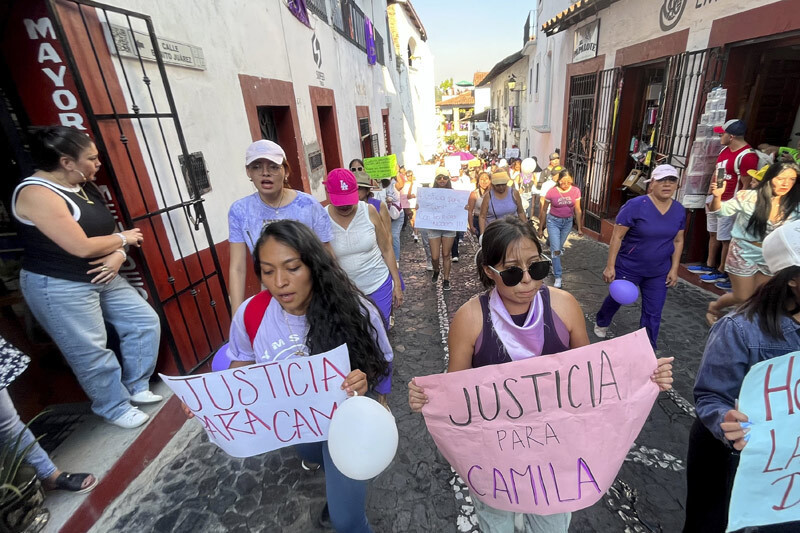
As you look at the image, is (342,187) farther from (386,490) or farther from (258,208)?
(386,490)

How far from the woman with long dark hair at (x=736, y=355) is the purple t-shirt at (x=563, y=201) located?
13.4 ft

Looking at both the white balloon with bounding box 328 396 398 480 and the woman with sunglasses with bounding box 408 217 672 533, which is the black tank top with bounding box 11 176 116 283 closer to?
the white balloon with bounding box 328 396 398 480

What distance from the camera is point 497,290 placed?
1714 millimetres

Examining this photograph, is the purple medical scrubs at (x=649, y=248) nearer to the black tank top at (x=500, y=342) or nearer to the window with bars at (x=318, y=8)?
the black tank top at (x=500, y=342)

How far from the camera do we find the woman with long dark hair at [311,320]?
163 cm

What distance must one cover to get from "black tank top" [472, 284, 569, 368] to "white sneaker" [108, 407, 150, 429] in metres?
2.62

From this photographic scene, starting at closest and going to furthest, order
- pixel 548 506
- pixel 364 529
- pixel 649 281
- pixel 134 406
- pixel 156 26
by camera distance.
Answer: pixel 548 506, pixel 364 529, pixel 134 406, pixel 156 26, pixel 649 281

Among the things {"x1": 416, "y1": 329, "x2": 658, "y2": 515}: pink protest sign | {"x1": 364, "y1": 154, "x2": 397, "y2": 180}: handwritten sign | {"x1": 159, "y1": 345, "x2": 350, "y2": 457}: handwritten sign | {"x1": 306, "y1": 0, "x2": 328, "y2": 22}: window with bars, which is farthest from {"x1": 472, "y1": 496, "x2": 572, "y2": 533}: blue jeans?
{"x1": 306, "y1": 0, "x2": 328, "y2": 22}: window with bars

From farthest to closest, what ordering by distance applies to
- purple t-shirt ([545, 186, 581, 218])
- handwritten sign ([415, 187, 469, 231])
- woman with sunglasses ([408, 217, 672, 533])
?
handwritten sign ([415, 187, 469, 231]), purple t-shirt ([545, 186, 581, 218]), woman with sunglasses ([408, 217, 672, 533])

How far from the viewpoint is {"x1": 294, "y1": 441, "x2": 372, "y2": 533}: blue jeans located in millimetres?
1748

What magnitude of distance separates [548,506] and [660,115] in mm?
6679

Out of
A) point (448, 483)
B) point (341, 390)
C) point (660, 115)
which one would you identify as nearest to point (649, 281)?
point (448, 483)

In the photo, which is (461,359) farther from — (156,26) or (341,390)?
(156,26)

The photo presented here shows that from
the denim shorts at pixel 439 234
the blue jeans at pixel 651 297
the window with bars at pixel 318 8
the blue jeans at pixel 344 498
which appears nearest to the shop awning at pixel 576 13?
the window with bars at pixel 318 8
